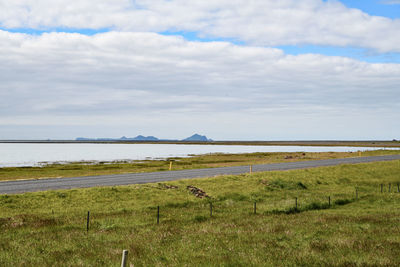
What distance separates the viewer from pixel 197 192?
32.4 metres

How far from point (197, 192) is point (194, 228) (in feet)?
46.0

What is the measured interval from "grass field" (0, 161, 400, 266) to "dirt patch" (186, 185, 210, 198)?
53cm

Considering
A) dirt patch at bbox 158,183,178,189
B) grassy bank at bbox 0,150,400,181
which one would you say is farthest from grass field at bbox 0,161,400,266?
grassy bank at bbox 0,150,400,181

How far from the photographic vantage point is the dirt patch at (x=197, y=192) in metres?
31.5

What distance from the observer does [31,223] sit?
19641 mm

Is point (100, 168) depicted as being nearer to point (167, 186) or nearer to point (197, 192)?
point (167, 186)

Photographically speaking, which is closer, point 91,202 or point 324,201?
point 91,202

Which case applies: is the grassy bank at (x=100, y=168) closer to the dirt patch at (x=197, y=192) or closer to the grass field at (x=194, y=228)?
the dirt patch at (x=197, y=192)

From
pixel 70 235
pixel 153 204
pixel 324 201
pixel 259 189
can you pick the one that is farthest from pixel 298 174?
pixel 70 235

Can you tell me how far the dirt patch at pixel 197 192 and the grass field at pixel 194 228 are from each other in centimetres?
53

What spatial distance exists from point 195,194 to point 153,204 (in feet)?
17.9

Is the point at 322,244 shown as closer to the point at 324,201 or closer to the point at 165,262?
the point at 165,262

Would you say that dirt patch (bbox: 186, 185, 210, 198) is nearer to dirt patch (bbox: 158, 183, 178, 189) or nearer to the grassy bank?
dirt patch (bbox: 158, 183, 178, 189)

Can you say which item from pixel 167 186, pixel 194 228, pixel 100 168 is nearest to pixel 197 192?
pixel 167 186
